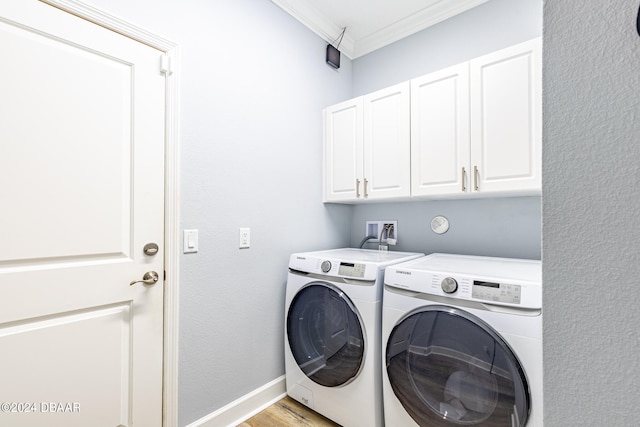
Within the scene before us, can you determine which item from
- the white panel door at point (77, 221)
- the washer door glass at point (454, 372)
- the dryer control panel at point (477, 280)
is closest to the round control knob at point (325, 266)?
the dryer control panel at point (477, 280)

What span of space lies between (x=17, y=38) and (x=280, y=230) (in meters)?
1.47

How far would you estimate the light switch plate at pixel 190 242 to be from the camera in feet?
4.95

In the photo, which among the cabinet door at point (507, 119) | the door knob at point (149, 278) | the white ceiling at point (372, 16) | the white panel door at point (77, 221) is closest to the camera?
the white panel door at point (77, 221)

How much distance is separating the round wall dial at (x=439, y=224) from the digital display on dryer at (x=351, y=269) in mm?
832

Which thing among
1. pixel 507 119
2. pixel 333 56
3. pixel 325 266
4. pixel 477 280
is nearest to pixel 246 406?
pixel 325 266

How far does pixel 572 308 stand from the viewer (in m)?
0.45

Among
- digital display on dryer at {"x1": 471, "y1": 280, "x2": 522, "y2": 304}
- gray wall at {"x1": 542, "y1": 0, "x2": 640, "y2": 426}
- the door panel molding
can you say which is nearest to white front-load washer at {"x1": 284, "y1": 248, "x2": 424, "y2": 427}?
digital display on dryer at {"x1": 471, "y1": 280, "x2": 522, "y2": 304}

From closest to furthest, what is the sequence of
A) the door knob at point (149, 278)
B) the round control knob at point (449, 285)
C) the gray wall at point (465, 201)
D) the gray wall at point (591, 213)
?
the gray wall at point (591, 213) → the round control knob at point (449, 285) → the door knob at point (149, 278) → the gray wall at point (465, 201)

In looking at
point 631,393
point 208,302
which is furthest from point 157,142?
point 631,393

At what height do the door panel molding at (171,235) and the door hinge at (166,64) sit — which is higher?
the door hinge at (166,64)

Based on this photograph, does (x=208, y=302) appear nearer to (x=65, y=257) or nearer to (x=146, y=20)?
(x=65, y=257)

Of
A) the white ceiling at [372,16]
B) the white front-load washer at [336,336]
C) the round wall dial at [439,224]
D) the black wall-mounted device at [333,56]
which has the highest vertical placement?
the white ceiling at [372,16]

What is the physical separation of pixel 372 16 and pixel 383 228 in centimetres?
163

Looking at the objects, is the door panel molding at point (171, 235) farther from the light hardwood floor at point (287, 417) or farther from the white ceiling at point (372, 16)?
the white ceiling at point (372, 16)
